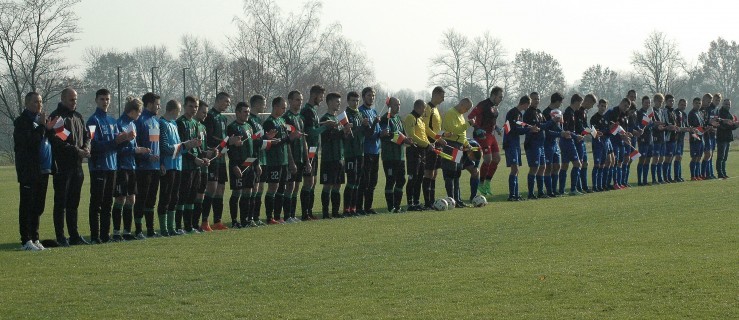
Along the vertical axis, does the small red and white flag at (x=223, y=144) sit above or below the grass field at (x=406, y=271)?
above

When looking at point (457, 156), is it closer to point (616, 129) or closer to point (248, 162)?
point (248, 162)

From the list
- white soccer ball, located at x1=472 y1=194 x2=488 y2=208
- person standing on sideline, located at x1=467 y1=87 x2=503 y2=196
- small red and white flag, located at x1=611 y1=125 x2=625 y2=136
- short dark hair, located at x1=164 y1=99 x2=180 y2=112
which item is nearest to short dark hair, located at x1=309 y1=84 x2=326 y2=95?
short dark hair, located at x1=164 y1=99 x2=180 y2=112

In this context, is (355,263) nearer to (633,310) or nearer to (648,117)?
(633,310)

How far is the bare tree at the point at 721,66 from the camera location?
349ft

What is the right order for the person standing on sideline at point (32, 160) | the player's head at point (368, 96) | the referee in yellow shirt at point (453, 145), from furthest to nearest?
the referee in yellow shirt at point (453, 145) < the player's head at point (368, 96) < the person standing on sideline at point (32, 160)

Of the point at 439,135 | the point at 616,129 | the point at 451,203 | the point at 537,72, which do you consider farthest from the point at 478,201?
the point at 537,72

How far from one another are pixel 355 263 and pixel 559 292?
112 inches

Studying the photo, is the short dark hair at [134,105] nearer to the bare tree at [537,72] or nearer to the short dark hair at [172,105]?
the short dark hair at [172,105]

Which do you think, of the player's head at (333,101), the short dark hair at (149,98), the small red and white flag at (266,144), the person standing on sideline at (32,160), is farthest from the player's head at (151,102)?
the player's head at (333,101)

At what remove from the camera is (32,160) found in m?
13.4

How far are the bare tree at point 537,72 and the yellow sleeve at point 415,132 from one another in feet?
276

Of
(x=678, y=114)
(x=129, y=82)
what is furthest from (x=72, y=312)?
(x=129, y=82)

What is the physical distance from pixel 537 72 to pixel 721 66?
19.7 meters

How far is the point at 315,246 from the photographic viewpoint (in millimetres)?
13000
